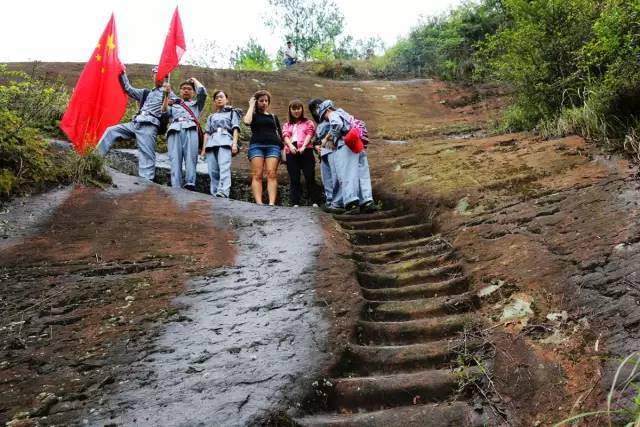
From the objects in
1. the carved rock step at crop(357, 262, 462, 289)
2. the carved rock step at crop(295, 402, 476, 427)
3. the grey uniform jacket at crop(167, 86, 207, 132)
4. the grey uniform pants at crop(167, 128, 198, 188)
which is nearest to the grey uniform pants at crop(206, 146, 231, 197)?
the grey uniform pants at crop(167, 128, 198, 188)

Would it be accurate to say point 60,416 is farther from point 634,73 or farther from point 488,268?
point 634,73

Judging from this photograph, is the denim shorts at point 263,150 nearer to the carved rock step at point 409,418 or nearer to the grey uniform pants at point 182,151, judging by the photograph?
the grey uniform pants at point 182,151

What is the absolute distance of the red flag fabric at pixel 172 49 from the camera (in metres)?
6.68

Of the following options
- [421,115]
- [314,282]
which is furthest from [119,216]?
[421,115]

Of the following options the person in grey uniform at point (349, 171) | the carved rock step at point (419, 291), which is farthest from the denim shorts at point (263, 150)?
the carved rock step at point (419, 291)

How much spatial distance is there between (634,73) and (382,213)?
9.21 ft

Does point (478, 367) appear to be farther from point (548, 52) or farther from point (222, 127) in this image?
point (548, 52)

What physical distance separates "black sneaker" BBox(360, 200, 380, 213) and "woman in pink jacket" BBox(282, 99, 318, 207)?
1047mm

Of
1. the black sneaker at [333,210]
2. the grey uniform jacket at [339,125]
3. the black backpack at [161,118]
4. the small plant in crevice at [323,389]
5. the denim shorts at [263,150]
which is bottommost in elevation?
the small plant in crevice at [323,389]

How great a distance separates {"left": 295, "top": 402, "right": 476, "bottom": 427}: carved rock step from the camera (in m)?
2.66

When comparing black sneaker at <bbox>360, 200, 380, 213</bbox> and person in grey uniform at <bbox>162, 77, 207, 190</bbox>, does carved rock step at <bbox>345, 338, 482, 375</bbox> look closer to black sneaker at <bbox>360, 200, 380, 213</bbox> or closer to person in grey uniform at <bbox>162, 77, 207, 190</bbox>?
black sneaker at <bbox>360, 200, 380, 213</bbox>

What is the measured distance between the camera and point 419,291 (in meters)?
4.07

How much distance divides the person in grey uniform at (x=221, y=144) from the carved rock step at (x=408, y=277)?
9.14 ft

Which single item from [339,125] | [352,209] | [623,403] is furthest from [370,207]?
[623,403]
